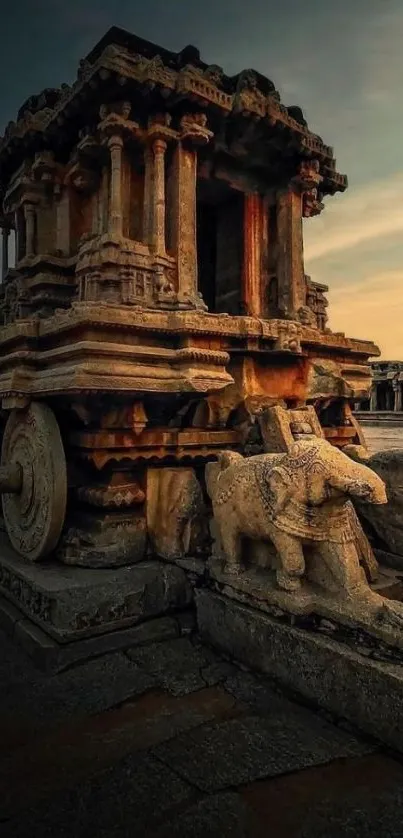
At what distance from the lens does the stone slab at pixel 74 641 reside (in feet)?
12.0

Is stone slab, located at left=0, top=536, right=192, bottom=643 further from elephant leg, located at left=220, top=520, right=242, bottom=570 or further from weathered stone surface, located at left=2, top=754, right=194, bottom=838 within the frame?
weathered stone surface, located at left=2, top=754, right=194, bottom=838

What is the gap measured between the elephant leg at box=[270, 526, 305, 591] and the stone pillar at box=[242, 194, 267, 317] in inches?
145

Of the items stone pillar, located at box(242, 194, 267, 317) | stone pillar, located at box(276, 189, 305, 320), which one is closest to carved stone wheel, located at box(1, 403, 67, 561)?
stone pillar, located at box(242, 194, 267, 317)

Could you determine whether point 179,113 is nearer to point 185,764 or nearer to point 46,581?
point 46,581

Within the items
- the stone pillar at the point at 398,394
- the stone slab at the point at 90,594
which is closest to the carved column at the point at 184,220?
the stone slab at the point at 90,594

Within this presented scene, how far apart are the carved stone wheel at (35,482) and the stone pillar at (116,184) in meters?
2.06

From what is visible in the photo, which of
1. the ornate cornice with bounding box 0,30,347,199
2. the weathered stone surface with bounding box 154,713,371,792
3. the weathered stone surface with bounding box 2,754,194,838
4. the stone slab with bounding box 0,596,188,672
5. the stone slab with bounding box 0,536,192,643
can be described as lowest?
the weathered stone surface with bounding box 2,754,194,838

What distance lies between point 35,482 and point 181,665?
2105mm

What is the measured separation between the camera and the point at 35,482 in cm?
480

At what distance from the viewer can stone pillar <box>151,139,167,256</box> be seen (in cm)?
540

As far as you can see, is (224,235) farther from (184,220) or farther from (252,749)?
(252,749)

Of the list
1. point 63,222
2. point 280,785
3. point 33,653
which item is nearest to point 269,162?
point 63,222

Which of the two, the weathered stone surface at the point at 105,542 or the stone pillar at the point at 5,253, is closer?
the weathered stone surface at the point at 105,542

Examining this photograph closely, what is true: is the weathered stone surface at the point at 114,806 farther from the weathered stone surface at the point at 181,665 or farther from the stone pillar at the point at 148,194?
the stone pillar at the point at 148,194
